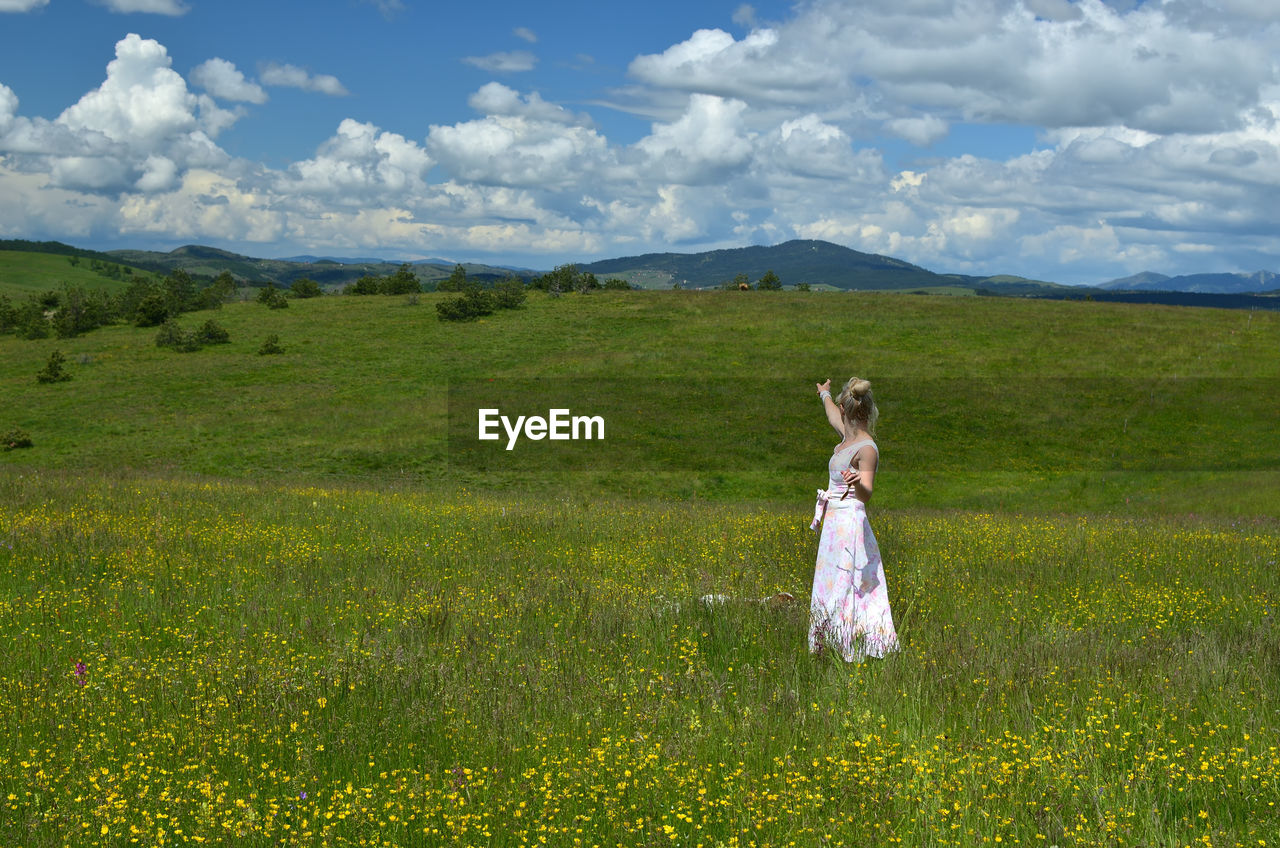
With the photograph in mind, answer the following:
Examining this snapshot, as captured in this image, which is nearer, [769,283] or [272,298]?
[272,298]

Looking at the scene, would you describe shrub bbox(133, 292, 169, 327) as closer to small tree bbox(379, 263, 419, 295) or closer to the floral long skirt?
small tree bbox(379, 263, 419, 295)

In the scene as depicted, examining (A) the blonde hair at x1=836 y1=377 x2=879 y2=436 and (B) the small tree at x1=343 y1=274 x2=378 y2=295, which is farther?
(B) the small tree at x1=343 y1=274 x2=378 y2=295

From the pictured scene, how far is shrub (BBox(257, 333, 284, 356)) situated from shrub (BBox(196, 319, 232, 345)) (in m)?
3.75

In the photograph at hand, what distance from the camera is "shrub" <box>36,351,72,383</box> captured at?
45156 millimetres

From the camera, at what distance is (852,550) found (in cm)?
810

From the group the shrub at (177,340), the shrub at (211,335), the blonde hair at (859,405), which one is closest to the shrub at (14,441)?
the shrub at (177,340)

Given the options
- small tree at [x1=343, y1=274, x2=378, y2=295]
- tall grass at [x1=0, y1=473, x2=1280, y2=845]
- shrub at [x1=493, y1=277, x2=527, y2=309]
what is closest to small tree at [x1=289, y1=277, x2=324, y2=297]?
small tree at [x1=343, y1=274, x2=378, y2=295]

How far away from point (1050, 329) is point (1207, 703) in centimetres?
5746

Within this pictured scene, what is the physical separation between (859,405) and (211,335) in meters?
57.2

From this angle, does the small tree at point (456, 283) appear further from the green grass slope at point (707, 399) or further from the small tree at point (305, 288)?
the small tree at point (305, 288)

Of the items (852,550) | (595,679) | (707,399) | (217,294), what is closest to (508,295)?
(217,294)

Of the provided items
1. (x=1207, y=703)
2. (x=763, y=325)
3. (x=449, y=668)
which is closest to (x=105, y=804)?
(x=449, y=668)

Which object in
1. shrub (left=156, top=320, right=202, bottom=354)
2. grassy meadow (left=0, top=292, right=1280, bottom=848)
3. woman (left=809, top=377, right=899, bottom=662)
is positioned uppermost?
shrub (left=156, top=320, right=202, bottom=354)

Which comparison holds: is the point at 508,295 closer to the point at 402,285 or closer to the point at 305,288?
the point at 402,285
